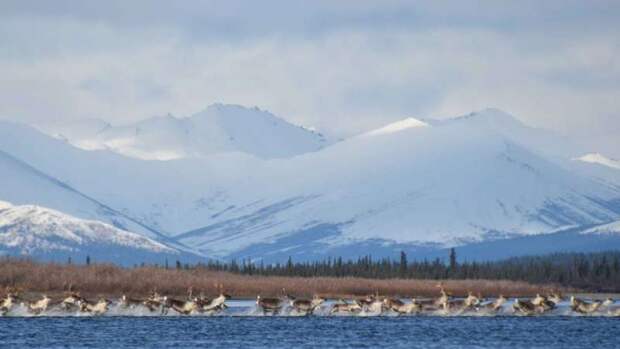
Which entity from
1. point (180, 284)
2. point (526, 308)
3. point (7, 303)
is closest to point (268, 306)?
point (7, 303)

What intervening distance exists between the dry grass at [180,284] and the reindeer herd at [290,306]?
497 cm

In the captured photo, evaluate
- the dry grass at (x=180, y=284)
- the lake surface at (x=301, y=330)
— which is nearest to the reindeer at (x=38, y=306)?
the lake surface at (x=301, y=330)

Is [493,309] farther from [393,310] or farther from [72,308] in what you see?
[72,308]

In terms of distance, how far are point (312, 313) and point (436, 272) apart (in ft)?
216

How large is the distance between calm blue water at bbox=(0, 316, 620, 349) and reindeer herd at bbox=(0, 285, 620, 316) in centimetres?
140

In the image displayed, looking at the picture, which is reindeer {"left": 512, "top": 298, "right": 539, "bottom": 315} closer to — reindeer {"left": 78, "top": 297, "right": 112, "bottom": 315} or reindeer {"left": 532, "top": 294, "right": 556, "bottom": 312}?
reindeer {"left": 532, "top": 294, "right": 556, "bottom": 312}

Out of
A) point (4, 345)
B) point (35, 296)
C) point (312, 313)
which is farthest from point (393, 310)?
point (4, 345)

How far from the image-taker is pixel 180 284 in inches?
4847

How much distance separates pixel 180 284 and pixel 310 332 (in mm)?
33335

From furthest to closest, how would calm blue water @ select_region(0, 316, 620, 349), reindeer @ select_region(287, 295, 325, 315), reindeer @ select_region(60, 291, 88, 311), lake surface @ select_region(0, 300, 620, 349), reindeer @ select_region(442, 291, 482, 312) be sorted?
reindeer @ select_region(442, 291, 482, 312)
reindeer @ select_region(287, 295, 325, 315)
reindeer @ select_region(60, 291, 88, 311)
lake surface @ select_region(0, 300, 620, 349)
calm blue water @ select_region(0, 316, 620, 349)

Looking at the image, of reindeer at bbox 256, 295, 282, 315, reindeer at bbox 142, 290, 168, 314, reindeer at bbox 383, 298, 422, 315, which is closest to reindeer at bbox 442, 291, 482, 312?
reindeer at bbox 383, 298, 422, 315

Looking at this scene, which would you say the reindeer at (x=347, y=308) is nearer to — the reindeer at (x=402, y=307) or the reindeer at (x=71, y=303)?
the reindeer at (x=402, y=307)

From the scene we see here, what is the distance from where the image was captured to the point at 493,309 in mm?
107812

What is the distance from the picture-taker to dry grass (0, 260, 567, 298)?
→ 11775 centimetres
